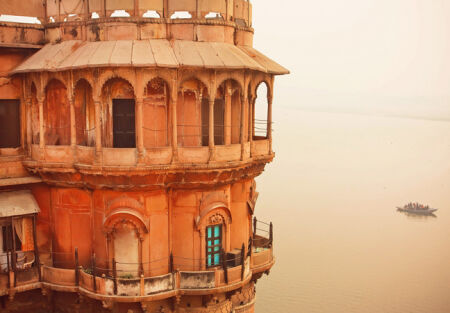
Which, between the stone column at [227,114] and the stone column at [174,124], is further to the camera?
the stone column at [227,114]

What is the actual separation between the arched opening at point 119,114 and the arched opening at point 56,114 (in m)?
1.37

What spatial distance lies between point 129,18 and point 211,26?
88.2 inches

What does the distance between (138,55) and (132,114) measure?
171cm

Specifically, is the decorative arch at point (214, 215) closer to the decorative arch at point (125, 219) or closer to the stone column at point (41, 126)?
the decorative arch at point (125, 219)

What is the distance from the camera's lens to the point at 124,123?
15.1m

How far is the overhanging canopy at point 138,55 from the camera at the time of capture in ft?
46.0

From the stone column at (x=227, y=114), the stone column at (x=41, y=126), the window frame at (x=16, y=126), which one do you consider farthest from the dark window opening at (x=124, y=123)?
the window frame at (x=16, y=126)

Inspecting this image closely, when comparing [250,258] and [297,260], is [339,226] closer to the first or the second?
[297,260]

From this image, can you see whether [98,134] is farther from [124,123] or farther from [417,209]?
[417,209]

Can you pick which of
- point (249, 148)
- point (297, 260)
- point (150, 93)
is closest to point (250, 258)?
point (249, 148)

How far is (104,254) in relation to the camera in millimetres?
15195

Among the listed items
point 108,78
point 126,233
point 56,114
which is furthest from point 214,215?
point 56,114

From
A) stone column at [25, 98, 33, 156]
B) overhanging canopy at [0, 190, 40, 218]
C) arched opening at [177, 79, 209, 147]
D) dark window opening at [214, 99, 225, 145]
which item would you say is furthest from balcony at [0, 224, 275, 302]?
dark window opening at [214, 99, 225, 145]

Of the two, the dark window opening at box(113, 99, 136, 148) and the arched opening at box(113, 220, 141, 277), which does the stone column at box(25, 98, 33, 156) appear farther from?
the arched opening at box(113, 220, 141, 277)
